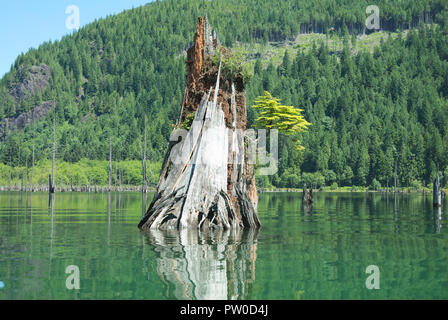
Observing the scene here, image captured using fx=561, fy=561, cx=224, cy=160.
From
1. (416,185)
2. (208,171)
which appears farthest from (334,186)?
(208,171)

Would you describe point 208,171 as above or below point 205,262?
above

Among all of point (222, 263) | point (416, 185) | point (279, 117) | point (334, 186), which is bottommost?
point (222, 263)

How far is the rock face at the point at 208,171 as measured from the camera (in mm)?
31906

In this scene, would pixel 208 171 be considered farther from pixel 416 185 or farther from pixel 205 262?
pixel 416 185

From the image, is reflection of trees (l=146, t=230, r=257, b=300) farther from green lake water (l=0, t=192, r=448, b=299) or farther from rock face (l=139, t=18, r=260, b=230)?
rock face (l=139, t=18, r=260, b=230)

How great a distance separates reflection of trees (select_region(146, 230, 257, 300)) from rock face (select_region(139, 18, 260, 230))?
1.09 metres

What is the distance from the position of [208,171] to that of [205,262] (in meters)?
11.5

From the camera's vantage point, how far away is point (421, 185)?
176m

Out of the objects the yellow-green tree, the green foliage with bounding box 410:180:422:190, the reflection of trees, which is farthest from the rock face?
the green foliage with bounding box 410:180:422:190

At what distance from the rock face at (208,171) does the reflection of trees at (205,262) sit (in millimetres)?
1086

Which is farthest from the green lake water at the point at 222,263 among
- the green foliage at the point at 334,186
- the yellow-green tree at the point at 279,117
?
the green foliage at the point at 334,186

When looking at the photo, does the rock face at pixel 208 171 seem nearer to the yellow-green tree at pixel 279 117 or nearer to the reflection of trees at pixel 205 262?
the reflection of trees at pixel 205 262

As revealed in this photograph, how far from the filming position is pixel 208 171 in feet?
106
